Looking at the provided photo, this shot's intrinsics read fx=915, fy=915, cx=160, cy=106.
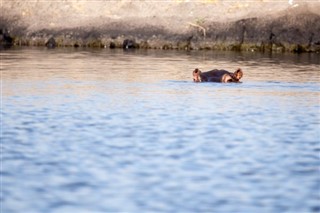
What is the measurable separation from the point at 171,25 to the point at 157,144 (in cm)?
3896

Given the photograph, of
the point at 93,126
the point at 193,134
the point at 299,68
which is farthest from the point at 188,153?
the point at 299,68

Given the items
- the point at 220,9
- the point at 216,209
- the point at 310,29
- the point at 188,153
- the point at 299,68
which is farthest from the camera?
the point at 220,9

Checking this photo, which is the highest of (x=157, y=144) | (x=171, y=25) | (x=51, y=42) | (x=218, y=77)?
(x=171, y=25)

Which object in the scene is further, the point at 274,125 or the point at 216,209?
the point at 274,125

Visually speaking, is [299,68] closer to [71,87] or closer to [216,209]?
[71,87]

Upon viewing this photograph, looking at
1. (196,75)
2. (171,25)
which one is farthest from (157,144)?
(171,25)

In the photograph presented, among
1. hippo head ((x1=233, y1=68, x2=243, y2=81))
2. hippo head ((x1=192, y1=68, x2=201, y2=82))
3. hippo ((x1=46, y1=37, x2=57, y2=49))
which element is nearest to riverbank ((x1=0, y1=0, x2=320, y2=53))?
hippo ((x1=46, y1=37, x2=57, y2=49))

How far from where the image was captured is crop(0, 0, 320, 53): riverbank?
171 ft

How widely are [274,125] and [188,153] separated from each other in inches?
159

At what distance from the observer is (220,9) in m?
56.2

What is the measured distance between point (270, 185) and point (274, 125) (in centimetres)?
588

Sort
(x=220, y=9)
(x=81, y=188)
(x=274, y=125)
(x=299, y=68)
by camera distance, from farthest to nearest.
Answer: (x=220, y=9) → (x=299, y=68) → (x=274, y=125) → (x=81, y=188)

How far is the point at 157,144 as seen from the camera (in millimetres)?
15680

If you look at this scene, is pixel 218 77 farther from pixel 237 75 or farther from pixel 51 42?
pixel 51 42
